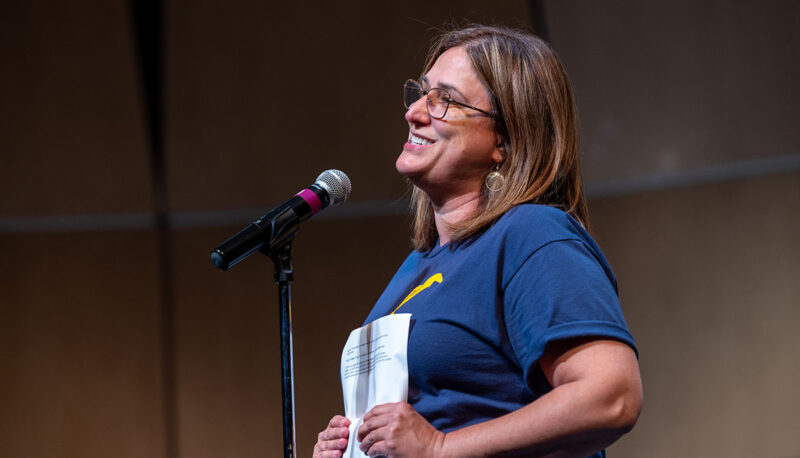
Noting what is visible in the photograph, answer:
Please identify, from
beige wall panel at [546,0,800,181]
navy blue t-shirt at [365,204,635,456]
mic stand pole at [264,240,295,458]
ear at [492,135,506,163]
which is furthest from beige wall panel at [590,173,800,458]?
mic stand pole at [264,240,295,458]

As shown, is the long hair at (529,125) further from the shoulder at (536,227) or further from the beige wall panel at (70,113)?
the beige wall panel at (70,113)

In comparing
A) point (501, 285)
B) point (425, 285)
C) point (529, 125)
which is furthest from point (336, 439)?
point (529, 125)

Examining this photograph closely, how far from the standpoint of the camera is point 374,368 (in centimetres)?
121

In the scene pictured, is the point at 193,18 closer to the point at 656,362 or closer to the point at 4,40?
the point at 4,40

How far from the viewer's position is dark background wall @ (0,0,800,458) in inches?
125

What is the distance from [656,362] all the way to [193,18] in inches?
101

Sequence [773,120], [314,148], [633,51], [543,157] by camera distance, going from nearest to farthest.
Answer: [543,157], [773,120], [633,51], [314,148]

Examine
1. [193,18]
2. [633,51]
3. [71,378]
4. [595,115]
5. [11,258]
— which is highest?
[193,18]

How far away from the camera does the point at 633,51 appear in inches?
131

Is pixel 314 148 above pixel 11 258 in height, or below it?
above

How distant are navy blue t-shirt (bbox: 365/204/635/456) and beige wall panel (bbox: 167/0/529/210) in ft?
8.01

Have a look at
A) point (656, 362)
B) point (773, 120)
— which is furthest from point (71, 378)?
point (773, 120)

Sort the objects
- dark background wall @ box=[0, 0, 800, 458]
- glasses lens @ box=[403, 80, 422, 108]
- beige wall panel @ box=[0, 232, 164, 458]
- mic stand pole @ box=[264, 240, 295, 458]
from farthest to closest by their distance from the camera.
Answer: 1. beige wall panel @ box=[0, 232, 164, 458]
2. dark background wall @ box=[0, 0, 800, 458]
3. glasses lens @ box=[403, 80, 422, 108]
4. mic stand pole @ box=[264, 240, 295, 458]

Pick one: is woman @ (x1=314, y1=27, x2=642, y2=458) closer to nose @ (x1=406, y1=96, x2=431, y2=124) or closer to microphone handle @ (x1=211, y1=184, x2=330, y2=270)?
nose @ (x1=406, y1=96, x2=431, y2=124)
